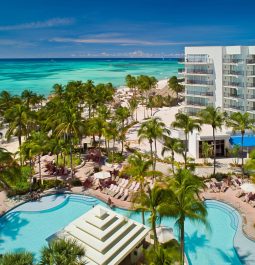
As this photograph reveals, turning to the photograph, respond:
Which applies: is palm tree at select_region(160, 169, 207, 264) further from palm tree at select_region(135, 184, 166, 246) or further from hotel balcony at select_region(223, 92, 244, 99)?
hotel balcony at select_region(223, 92, 244, 99)

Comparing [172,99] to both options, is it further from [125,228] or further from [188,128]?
[125,228]

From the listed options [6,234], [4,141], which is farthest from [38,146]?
[4,141]

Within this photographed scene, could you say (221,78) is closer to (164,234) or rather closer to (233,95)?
(233,95)

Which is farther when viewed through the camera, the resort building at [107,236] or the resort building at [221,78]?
the resort building at [221,78]

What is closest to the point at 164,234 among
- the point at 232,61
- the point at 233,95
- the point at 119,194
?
the point at 119,194

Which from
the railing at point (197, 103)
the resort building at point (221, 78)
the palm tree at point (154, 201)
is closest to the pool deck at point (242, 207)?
the palm tree at point (154, 201)

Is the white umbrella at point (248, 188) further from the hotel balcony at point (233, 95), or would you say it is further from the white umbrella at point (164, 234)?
the hotel balcony at point (233, 95)

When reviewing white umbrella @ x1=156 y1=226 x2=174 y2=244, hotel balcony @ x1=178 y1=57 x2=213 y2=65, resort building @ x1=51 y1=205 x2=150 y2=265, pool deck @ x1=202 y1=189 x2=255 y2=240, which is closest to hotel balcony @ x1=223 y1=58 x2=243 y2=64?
hotel balcony @ x1=178 y1=57 x2=213 y2=65
